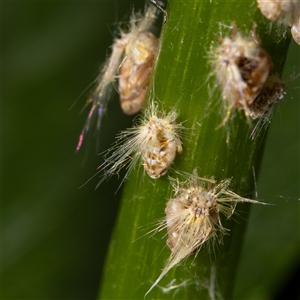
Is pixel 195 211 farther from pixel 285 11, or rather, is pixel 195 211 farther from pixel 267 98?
pixel 285 11

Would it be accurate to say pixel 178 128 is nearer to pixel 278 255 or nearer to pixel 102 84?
pixel 102 84

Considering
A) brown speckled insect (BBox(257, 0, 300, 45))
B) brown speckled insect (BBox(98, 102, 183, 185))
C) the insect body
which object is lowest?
brown speckled insect (BBox(98, 102, 183, 185))

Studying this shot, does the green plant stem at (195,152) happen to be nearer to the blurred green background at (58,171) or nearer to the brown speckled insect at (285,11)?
the brown speckled insect at (285,11)

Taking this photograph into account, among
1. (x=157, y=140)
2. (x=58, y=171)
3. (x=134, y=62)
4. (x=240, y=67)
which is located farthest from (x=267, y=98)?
(x=58, y=171)

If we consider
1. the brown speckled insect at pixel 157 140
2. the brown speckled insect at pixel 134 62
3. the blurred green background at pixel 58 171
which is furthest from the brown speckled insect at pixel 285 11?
the blurred green background at pixel 58 171

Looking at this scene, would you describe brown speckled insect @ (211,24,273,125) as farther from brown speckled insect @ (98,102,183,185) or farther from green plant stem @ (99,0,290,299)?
brown speckled insect @ (98,102,183,185)

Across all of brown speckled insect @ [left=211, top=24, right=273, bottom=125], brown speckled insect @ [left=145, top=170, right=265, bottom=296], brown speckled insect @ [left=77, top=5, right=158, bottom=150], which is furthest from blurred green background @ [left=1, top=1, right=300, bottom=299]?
brown speckled insect @ [left=211, top=24, right=273, bottom=125]
